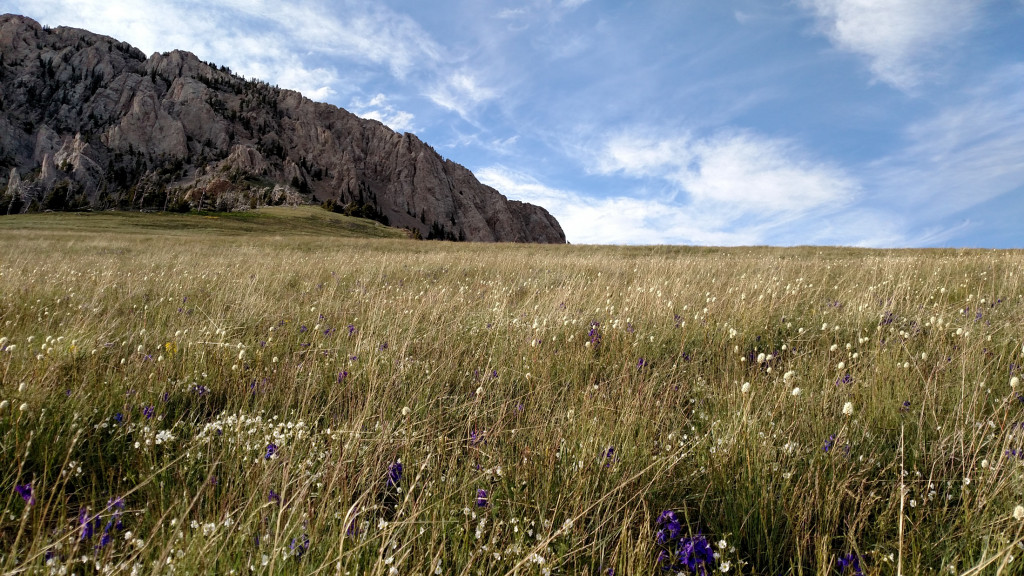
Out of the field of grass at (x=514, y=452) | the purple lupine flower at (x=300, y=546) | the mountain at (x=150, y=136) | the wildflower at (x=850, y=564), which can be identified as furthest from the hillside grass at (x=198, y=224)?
the wildflower at (x=850, y=564)

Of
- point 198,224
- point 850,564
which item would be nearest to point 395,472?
point 850,564

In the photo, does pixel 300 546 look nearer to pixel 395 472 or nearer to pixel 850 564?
pixel 395 472

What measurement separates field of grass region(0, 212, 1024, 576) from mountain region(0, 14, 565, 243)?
126 metres

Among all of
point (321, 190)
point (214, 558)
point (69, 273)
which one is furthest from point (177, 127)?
point (214, 558)

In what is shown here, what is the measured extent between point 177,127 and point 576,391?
200986 mm

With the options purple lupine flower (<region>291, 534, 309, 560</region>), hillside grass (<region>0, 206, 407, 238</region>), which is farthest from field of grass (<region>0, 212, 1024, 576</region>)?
hillside grass (<region>0, 206, 407, 238</region>)

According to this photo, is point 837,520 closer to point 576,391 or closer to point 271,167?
point 576,391

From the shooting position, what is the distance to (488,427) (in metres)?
2.61

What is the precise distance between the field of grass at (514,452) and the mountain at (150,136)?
413ft

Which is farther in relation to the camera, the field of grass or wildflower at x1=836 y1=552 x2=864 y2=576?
the field of grass

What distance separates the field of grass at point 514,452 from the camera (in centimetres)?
171

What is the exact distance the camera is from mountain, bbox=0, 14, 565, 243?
138 meters

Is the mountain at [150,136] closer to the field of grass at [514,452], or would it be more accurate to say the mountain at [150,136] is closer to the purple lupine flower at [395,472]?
the field of grass at [514,452]

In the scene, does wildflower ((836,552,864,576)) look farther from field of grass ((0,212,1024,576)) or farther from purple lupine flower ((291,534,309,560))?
purple lupine flower ((291,534,309,560))
